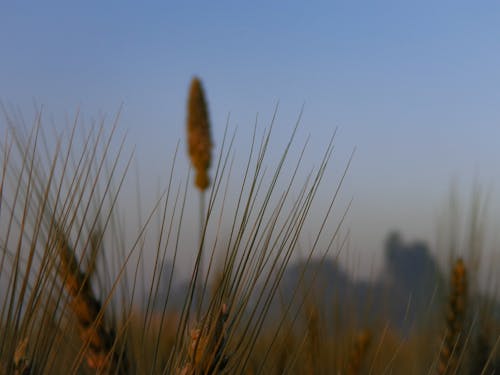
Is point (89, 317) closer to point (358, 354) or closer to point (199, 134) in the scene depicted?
point (358, 354)

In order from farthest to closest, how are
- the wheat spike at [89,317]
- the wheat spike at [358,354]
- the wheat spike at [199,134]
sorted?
the wheat spike at [199,134] → the wheat spike at [358,354] → the wheat spike at [89,317]

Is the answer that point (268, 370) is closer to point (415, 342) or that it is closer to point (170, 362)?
point (170, 362)

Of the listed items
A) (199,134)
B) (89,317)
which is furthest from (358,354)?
(199,134)

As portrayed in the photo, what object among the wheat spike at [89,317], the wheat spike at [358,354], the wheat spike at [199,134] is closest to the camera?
the wheat spike at [89,317]

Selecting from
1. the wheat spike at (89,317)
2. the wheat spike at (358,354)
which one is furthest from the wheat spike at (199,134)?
the wheat spike at (89,317)

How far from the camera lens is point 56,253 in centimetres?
104

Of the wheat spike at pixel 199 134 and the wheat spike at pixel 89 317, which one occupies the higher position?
the wheat spike at pixel 199 134

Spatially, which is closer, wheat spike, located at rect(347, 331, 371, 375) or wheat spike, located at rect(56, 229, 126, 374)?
wheat spike, located at rect(56, 229, 126, 374)

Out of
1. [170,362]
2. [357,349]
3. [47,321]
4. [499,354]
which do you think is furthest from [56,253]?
[499,354]

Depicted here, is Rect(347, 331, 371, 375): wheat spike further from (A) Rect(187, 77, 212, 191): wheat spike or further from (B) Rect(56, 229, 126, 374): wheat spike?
(A) Rect(187, 77, 212, 191): wheat spike

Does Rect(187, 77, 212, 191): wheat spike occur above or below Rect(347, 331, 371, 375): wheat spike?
above

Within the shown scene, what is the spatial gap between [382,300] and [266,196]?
2.95 feet

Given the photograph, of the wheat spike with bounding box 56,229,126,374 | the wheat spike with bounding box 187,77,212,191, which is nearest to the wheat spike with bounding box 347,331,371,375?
the wheat spike with bounding box 56,229,126,374

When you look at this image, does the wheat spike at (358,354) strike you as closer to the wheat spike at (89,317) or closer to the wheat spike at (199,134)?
the wheat spike at (89,317)
